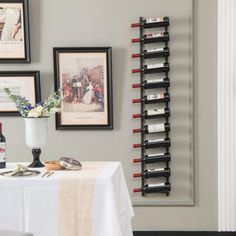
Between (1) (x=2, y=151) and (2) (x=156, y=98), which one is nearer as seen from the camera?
(1) (x=2, y=151)

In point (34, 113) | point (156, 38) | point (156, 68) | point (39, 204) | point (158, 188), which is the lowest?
point (158, 188)

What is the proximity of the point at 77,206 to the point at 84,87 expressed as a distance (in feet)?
6.11

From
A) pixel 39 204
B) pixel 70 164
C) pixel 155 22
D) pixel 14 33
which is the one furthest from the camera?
pixel 14 33

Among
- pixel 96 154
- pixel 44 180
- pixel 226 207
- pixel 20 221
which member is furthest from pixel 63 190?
pixel 226 207

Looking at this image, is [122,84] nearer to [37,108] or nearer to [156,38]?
[156,38]

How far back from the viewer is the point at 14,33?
4355mm

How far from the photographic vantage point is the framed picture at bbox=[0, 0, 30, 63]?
14.2 feet

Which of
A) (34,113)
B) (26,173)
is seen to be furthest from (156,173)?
(26,173)

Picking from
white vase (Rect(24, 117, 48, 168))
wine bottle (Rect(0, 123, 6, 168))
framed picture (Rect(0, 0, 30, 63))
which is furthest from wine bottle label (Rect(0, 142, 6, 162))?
framed picture (Rect(0, 0, 30, 63))

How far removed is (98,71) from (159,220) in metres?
1.47

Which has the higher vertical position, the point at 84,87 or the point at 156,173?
the point at 84,87

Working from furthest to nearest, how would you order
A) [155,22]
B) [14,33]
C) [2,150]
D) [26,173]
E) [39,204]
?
[14,33], [155,22], [2,150], [26,173], [39,204]

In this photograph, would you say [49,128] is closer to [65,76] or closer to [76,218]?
[65,76]

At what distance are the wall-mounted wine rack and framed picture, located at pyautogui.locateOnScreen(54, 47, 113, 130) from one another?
0.26 meters
